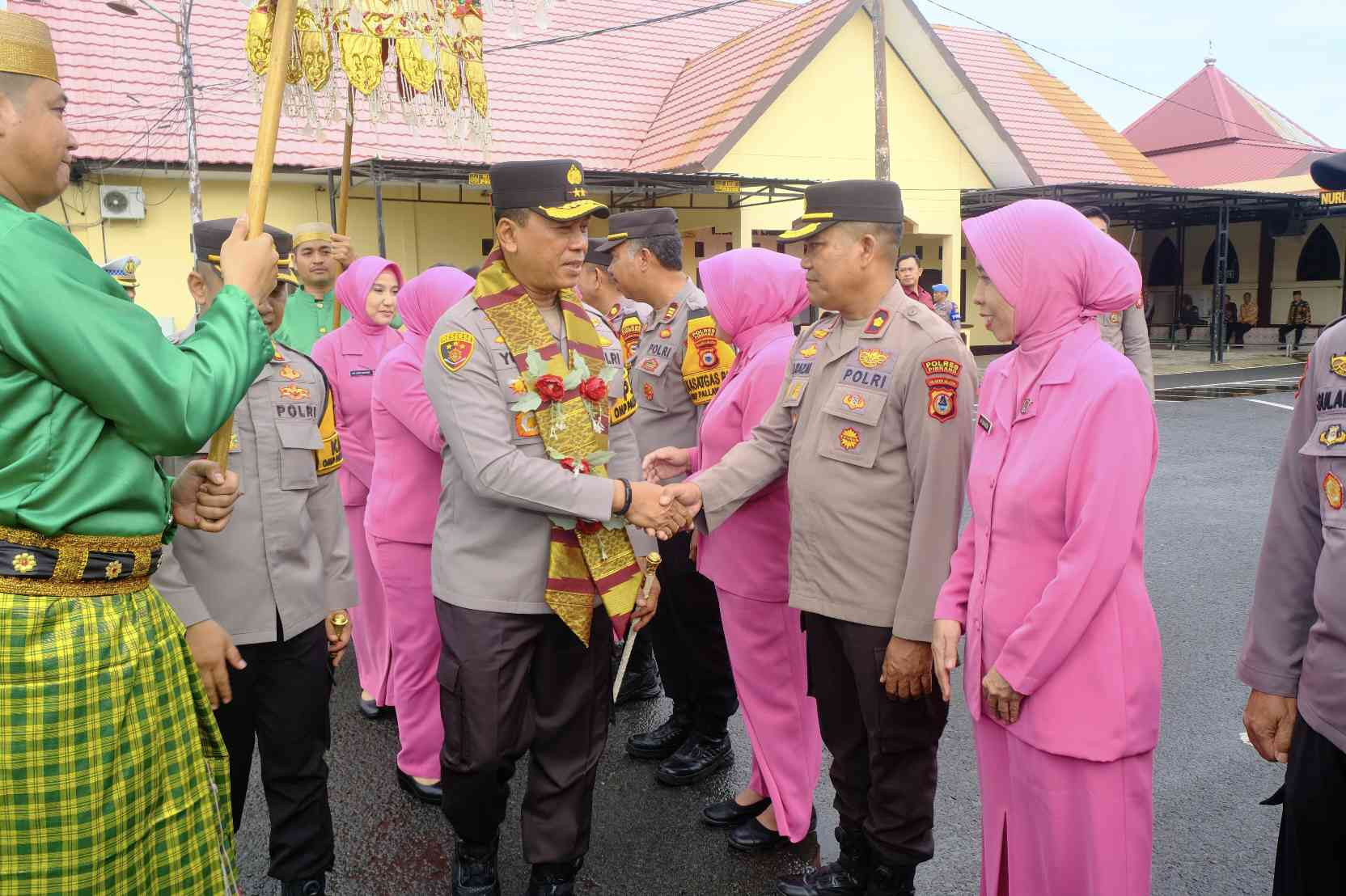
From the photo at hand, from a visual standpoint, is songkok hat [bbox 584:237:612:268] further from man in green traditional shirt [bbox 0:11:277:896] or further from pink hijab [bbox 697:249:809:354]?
man in green traditional shirt [bbox 0:11:277:896]

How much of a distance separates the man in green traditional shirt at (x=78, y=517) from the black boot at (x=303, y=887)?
1105 mm

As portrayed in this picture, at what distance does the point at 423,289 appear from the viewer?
4.16 meters

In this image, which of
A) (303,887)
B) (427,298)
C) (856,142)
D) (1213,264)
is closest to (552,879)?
(303,887)

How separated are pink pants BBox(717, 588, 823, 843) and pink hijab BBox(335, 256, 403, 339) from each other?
2597mm

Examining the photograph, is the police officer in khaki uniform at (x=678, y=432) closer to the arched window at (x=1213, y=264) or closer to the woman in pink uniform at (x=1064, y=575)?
the woman in pink uniform at (x=1064, y=575)

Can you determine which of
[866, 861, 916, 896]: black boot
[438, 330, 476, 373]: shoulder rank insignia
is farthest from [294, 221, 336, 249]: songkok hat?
[866, 861, 916, 896]: black boot

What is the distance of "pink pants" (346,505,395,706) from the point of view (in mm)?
4820

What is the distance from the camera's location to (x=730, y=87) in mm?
17359

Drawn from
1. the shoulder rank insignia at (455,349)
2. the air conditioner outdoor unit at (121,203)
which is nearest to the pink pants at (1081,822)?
the shoulder rank insignia at (455,349)

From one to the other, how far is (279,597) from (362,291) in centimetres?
Result: 265

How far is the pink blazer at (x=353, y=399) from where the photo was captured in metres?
4.78

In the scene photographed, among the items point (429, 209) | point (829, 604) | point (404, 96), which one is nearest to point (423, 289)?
Answer: point (404, 96)

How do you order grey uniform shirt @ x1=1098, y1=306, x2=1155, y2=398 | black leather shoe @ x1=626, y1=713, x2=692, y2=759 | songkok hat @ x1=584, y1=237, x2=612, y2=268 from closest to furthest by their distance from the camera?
1. black leather shoe @ x1=626, y1=713, x2=692, y2=759
2. songkok hat @ x1=584, y1=237, x2=612, y2=268
3. grey uniform shirt @ x1=1098, y1=306, x2=1155, y2=398

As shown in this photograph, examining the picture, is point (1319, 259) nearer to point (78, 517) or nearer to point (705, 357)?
point (705, 357)
